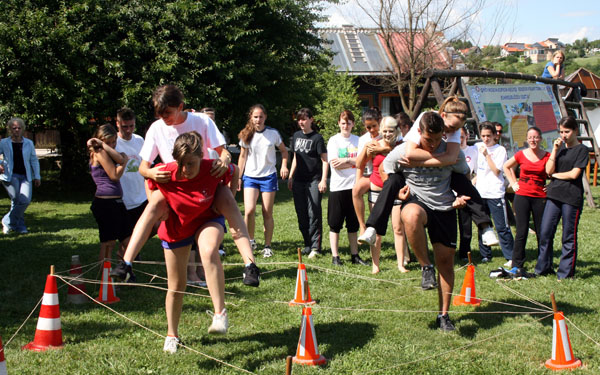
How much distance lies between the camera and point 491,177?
8258 mm

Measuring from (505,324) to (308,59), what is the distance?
1684cm

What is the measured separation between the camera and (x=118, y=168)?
21.8 feet

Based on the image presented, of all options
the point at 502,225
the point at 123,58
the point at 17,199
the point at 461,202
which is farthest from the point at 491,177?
the point at 123,58

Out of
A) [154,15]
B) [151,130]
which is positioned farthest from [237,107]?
[151,130]

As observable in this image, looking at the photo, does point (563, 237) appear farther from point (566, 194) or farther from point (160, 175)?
point (160, 175)

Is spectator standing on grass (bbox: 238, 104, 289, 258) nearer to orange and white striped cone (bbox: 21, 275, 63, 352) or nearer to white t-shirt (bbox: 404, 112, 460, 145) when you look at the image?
white t-shirt (bbox: 404, 112, 460, 145)

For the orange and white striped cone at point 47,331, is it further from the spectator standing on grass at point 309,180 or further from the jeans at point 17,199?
the jeans at point 17,199

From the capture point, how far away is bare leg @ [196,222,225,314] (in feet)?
14.9

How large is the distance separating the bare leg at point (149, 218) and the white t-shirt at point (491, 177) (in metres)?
5.08

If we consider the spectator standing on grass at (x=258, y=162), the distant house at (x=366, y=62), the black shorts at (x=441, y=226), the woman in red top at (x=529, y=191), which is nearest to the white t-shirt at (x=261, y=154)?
the spectator standing on grass at (x=258, y=162)

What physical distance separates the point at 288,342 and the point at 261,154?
13.3ft

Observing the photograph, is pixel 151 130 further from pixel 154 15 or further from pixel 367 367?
pixel 154 15

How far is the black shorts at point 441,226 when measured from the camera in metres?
5.23

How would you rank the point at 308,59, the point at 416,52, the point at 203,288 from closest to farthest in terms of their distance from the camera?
the point at 203,288 < the point at 308,59 < the point at 416,52
